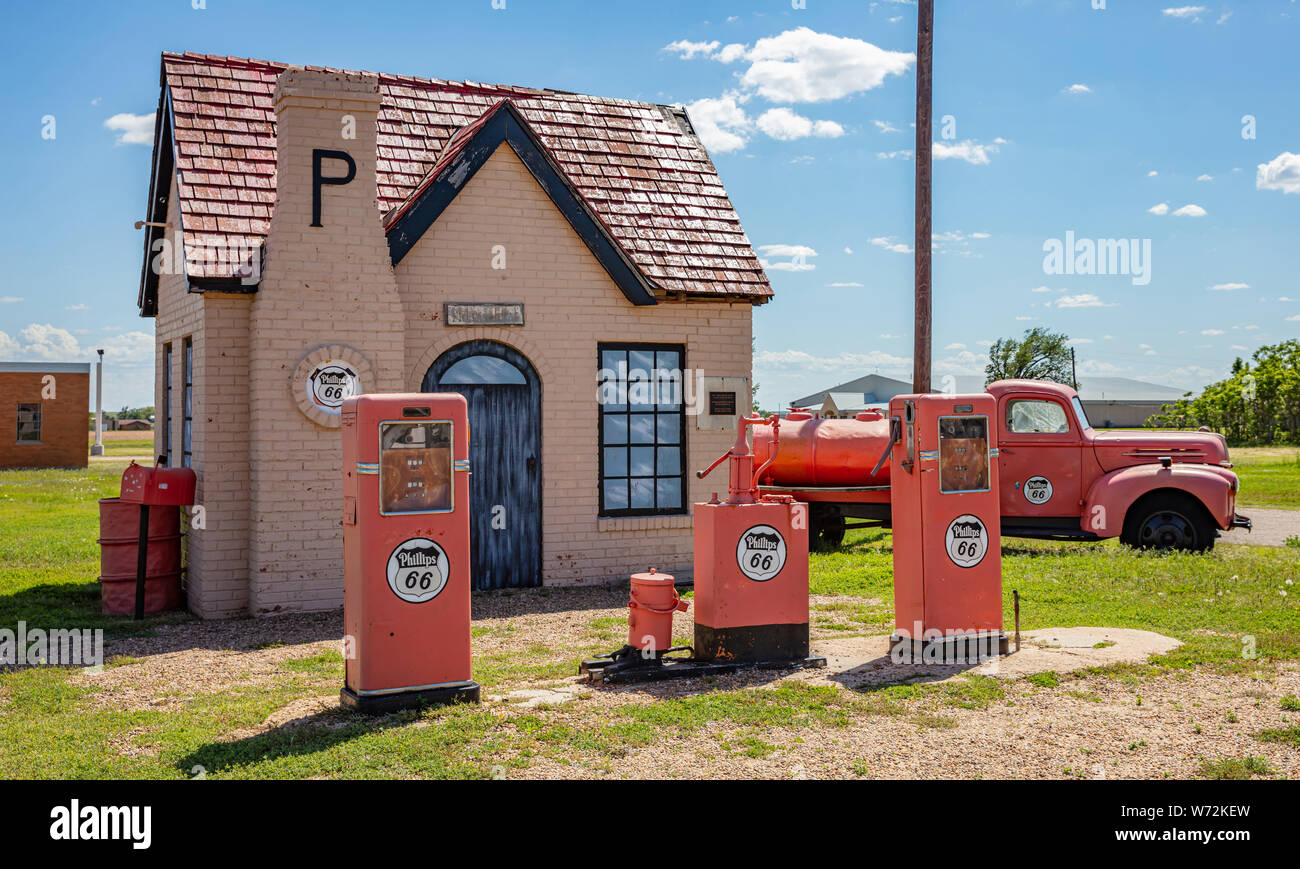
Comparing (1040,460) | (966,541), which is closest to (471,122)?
(966,541)

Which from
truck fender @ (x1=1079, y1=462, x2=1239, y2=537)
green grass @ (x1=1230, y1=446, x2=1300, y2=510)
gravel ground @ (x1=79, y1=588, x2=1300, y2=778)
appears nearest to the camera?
gravel ground @ (x1=79, y1=588, x2=1300, y2=778)

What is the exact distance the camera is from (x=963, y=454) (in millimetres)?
8086

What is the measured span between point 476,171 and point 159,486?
4.52m

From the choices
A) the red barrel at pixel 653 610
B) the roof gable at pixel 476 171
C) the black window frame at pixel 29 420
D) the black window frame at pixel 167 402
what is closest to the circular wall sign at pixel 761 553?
the red barrel at pixel 653 610

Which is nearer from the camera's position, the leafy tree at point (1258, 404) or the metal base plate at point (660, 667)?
the metal base plate at point (660, 667)

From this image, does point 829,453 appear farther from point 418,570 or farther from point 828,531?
point 418,570

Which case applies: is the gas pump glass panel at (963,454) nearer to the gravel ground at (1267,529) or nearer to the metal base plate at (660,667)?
the metal base plate at (660,667)

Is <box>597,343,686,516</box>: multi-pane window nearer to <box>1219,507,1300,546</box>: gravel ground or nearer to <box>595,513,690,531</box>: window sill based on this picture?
<box>595,513,690,531</box>: window sill

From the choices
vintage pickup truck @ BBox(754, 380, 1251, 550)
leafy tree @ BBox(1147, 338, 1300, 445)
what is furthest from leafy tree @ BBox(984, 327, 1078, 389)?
vintage pickup truck @ BBox(754, 380, 1251, 550)

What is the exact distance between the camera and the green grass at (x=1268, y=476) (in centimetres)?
2273

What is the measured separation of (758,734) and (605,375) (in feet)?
21.1

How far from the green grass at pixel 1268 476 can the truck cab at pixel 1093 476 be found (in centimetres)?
949

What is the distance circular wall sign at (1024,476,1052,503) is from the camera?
1398 centimetres

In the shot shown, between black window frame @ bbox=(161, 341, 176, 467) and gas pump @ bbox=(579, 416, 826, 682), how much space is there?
6970 mm
